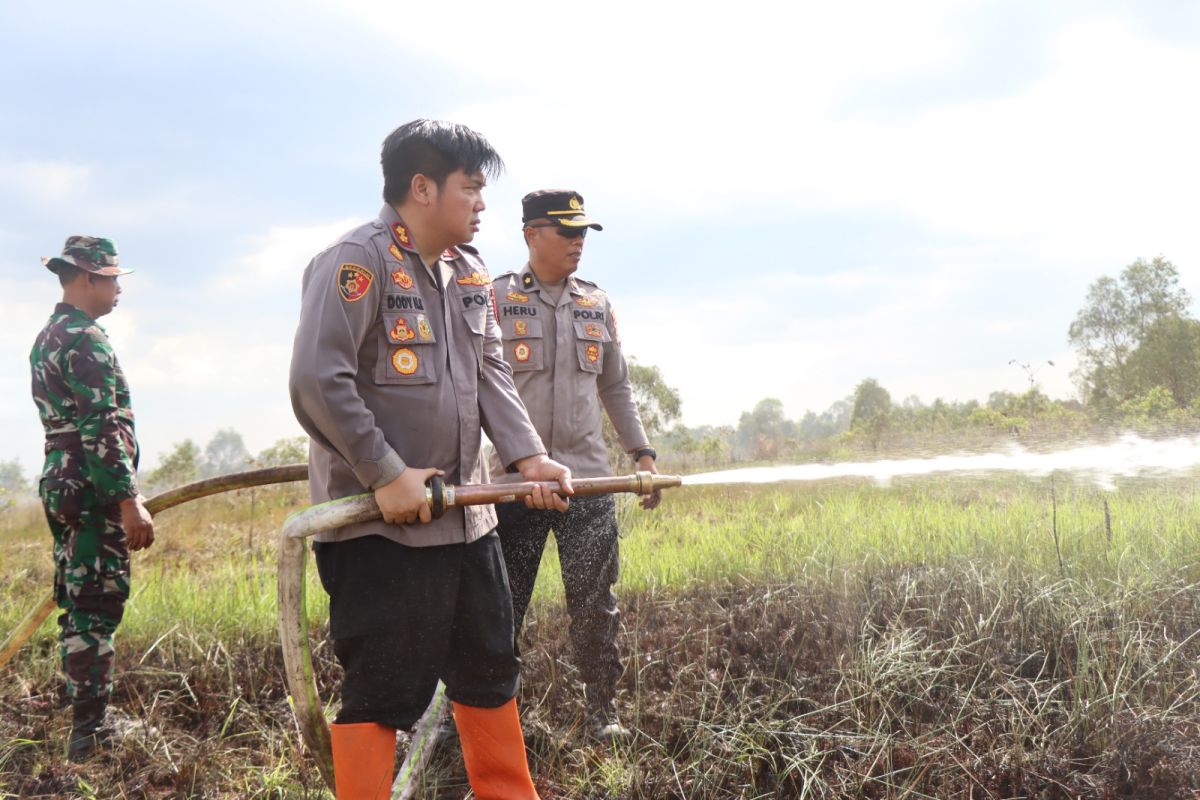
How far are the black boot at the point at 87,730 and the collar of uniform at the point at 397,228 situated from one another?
8.79ft

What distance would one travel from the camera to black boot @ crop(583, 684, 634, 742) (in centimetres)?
329

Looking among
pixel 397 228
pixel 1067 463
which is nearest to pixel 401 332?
pixel 397 228

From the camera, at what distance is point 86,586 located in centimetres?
359

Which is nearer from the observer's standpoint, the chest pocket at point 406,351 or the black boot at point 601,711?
the chest pocket at point 406,351

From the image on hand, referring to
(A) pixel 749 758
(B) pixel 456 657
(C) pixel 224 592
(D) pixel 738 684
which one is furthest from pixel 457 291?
(C) pixel 224 592

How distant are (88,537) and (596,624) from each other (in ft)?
7.36

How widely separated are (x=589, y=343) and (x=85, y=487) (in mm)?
2276

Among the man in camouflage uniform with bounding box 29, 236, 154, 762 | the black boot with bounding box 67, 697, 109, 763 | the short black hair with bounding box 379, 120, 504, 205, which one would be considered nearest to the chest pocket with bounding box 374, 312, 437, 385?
the short black hair with bounding box 379, 120, 504, 205

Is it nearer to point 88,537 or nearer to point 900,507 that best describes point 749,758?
point 88,537

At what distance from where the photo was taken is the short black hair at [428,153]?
2.30 meters

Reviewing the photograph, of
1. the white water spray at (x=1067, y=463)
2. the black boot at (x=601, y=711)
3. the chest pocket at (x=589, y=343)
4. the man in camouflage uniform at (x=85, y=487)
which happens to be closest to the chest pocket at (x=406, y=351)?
the chest pocket at (x=589, y=343)

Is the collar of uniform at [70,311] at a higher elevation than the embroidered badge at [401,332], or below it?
higher

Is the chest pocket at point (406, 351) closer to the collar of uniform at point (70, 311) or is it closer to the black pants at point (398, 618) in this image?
the black pants at point (398, 618)

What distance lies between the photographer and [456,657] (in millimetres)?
2348
